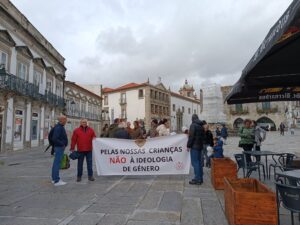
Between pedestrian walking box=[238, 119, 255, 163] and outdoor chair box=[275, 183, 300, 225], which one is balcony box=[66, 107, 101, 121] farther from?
outdoor chair box=[275, 183, 300, 225]

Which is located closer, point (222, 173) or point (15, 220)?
point (15, 220)

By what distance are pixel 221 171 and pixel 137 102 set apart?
56.4 meters

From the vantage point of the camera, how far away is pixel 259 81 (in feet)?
20.4

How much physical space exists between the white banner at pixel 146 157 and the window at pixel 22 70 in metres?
15.3

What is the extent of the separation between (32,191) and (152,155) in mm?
3058

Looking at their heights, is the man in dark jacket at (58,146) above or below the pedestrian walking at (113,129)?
below

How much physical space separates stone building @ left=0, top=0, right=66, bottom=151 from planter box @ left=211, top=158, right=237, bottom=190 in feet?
47.3

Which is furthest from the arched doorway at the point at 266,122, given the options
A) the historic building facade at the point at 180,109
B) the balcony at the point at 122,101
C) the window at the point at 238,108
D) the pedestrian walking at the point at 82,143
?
the pedestrian walking at the point at 82,143

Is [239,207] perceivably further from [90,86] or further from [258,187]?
[90,86]

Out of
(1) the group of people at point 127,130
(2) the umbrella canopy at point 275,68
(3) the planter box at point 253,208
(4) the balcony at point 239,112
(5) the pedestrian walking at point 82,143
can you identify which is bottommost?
(3) the planter box at point 253,208

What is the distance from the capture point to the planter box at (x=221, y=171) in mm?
6324

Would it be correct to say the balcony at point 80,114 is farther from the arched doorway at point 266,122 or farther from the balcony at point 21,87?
the arched doorway at point 266,122

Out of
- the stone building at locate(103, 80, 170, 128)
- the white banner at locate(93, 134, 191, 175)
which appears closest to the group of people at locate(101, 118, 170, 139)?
the white banner at locate(93, 134, 191, 175)

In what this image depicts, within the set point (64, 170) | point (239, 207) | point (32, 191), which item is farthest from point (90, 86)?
point (239, 207)
